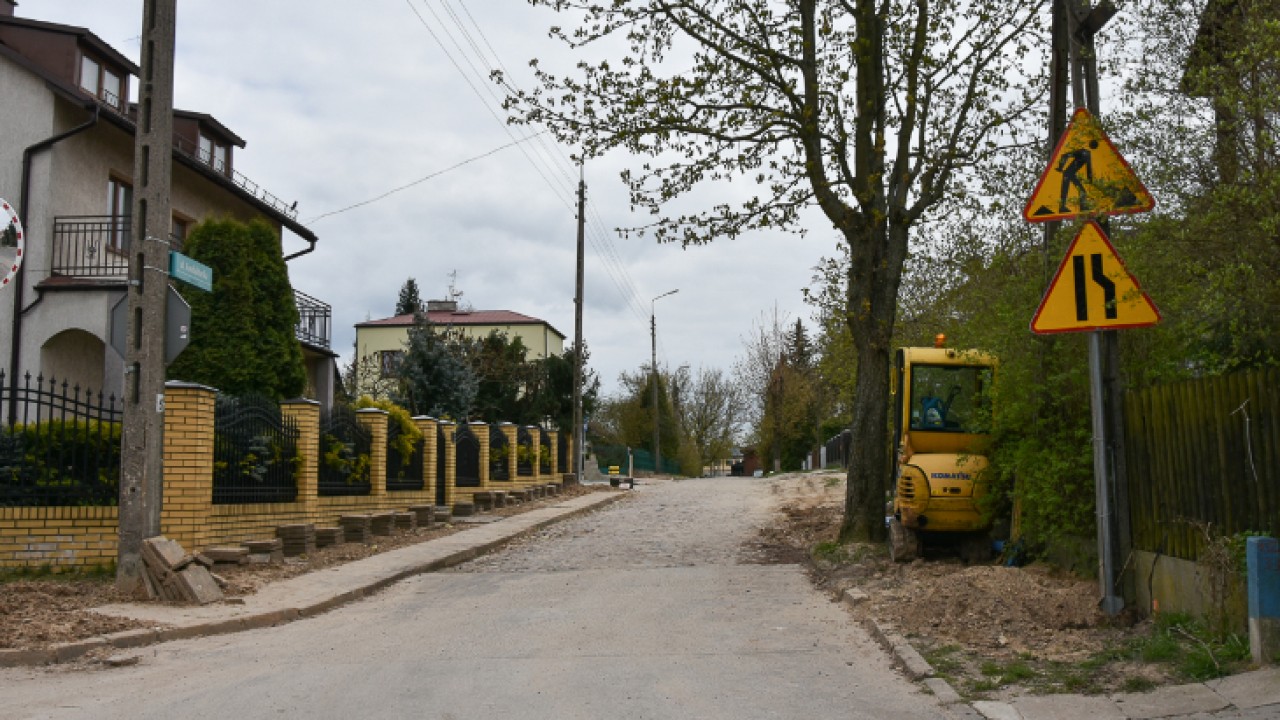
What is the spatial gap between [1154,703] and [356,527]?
501 inches

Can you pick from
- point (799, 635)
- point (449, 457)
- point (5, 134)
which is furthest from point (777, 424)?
point (799, 635)

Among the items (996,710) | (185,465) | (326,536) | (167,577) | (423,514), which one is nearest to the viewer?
(996,710)

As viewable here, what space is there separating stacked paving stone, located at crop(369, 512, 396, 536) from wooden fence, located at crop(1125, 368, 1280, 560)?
1216 cm

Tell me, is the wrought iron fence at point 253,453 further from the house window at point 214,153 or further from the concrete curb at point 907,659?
the house window at point 214,153

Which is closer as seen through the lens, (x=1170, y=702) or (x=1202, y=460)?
(x=1170, y=702)

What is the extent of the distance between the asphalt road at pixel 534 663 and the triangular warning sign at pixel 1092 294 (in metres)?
2.82

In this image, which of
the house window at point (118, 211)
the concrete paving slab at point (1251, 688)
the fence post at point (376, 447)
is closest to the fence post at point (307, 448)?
the fence post at point (376, 447)

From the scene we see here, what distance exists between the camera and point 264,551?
13.4 meters

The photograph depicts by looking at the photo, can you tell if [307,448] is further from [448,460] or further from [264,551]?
[448,460]

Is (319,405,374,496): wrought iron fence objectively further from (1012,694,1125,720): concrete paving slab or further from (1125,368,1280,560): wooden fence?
(1012,694,1125,720): concrete paving slab

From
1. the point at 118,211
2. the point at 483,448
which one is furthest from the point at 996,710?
the point at 483,448

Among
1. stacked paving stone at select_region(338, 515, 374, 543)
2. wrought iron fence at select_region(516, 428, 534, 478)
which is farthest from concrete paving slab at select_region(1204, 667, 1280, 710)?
wrought iron fence at select_region(516, 428, 534, 478)

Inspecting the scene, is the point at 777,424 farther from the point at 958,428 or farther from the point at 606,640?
the point at 606,640

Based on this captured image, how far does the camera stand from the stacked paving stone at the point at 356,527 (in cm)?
1656
